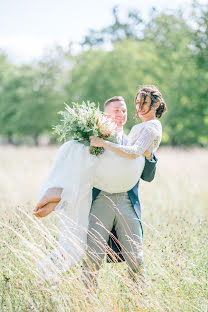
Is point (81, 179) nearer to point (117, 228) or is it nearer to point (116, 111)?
point (117, 228)

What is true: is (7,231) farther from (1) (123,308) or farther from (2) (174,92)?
(2) (174,92)

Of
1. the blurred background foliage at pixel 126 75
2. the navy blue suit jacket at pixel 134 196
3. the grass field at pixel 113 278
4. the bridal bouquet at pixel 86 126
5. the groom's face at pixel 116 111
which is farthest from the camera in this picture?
the blurred background foliage at pixel 126 75

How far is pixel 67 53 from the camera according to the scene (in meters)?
33.8

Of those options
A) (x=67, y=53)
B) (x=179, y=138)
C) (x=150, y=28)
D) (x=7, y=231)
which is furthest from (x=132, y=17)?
(x=7, y=231)

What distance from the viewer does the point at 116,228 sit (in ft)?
10.5

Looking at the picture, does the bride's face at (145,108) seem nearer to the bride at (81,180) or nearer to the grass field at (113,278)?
the bride at (81,180)

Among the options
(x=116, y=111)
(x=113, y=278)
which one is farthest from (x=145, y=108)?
(x=113, y=278)

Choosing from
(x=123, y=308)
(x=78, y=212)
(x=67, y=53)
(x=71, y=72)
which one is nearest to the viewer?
(x=123, y=308)

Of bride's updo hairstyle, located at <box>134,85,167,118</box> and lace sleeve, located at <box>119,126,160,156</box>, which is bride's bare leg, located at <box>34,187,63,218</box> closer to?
lace sleeve, located at <box>119,126,160,156</box>

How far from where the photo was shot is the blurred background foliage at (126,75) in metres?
24.1

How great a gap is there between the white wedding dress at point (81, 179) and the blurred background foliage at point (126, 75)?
550 inches

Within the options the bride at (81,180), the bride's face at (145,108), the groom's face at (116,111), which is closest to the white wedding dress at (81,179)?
the bride at (81,180)

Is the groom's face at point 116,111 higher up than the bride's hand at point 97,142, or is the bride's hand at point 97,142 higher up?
the groom's face at point 116,111

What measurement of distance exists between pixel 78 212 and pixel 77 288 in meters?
0.61
